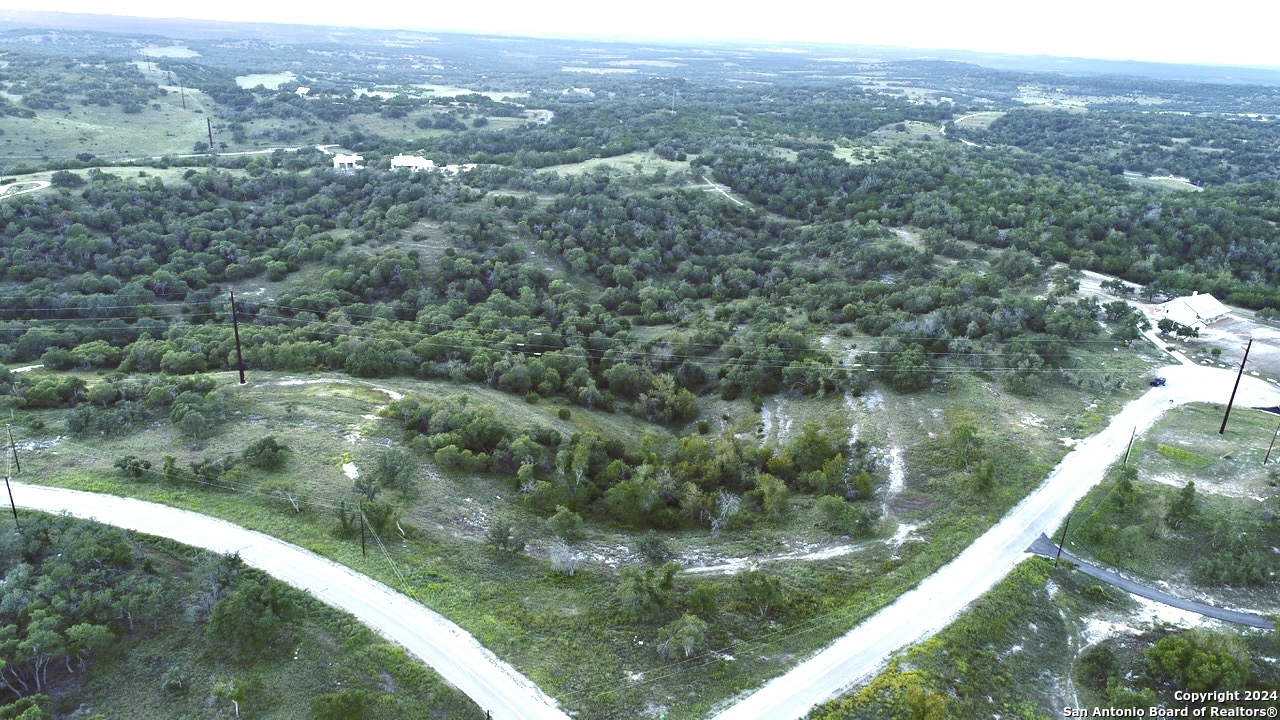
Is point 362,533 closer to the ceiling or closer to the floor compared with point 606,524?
closer to the ceiling

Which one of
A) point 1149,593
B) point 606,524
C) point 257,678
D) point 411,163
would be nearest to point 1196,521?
point 1149,593

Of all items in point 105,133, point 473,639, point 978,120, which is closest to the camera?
point 473,639

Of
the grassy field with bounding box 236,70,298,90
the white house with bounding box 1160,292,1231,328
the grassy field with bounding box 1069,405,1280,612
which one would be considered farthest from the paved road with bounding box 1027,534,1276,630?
the grassy field with bounding box 236,70,298,90

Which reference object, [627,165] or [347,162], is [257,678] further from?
[627,165]

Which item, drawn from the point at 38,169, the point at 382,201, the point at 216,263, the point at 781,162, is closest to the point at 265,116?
the point at 38,169

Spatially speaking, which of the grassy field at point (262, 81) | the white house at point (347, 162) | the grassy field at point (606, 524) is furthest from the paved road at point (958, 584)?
the grassy field at point (262, 81)

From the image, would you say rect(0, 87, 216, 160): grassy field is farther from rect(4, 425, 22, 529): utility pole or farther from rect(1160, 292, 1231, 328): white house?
rect(1160, 292, 1231, 328): white house

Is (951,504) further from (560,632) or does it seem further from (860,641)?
(560,632)
